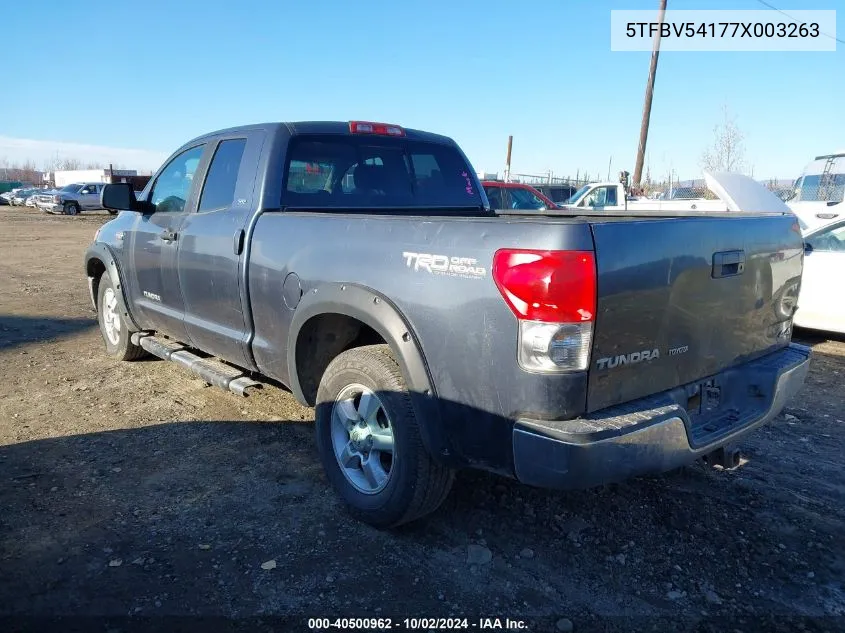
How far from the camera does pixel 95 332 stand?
23.7 ft

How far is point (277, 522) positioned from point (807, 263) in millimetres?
6441

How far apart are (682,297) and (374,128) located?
249 centimetres

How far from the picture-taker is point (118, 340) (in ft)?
19.6

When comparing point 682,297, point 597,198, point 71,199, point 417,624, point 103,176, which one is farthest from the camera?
point 103,176

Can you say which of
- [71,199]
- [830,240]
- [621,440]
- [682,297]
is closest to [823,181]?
[830,240]

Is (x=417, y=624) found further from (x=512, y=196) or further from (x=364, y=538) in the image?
(x=512, y=196)

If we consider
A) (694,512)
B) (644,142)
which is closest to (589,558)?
(694,512)

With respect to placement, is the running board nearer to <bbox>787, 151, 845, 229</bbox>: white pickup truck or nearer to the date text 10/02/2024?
the date text 10/02/2024

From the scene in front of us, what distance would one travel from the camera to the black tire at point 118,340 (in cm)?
571

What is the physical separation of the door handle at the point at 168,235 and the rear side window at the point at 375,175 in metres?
1.16

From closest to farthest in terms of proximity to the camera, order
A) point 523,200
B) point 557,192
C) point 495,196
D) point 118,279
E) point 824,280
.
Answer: point 118,279
point 824,280
point 495,196
point 523,200
point 557,192

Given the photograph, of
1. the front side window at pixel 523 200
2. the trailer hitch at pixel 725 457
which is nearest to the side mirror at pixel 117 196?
the trailer hitch at pixel 725 457

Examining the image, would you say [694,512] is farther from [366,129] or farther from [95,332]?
[95,332]

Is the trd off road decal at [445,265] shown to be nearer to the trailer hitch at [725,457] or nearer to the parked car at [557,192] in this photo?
the trailer hitch at [725,457]
